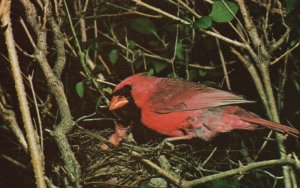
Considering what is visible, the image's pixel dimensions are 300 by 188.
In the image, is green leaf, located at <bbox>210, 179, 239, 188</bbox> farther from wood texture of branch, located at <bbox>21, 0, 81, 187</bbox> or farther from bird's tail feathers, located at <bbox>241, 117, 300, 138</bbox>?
wood texture of branch, located at <bbox>21, 0, 81, 187</bbox>

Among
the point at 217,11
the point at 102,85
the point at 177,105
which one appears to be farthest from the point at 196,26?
the point at 102,85

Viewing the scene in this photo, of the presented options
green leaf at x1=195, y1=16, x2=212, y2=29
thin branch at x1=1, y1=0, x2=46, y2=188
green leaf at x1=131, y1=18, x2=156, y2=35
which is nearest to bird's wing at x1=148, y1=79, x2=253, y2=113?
green leaf at x1=131, y1=18, x2=156, y2=35

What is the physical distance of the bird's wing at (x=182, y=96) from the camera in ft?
8.98

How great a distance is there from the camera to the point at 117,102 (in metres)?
2.75

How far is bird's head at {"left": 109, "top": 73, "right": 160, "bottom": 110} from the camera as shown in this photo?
2752 mm

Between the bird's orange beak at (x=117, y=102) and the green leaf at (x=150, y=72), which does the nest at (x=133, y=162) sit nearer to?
the bird's orange beak at (x=117, y=102)

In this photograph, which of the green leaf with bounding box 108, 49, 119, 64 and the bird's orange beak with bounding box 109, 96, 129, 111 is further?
the green leaf with bounding box 108, 49, 119, 64

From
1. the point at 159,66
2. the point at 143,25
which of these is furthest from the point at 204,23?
the point at 159,66

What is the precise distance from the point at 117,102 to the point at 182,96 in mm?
406

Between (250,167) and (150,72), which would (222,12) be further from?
(250,167)

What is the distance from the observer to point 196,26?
243 cm

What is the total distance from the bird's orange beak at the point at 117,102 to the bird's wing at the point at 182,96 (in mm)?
172

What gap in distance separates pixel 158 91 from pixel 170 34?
0.40 metres

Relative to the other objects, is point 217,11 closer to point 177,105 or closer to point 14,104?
point 177,105
